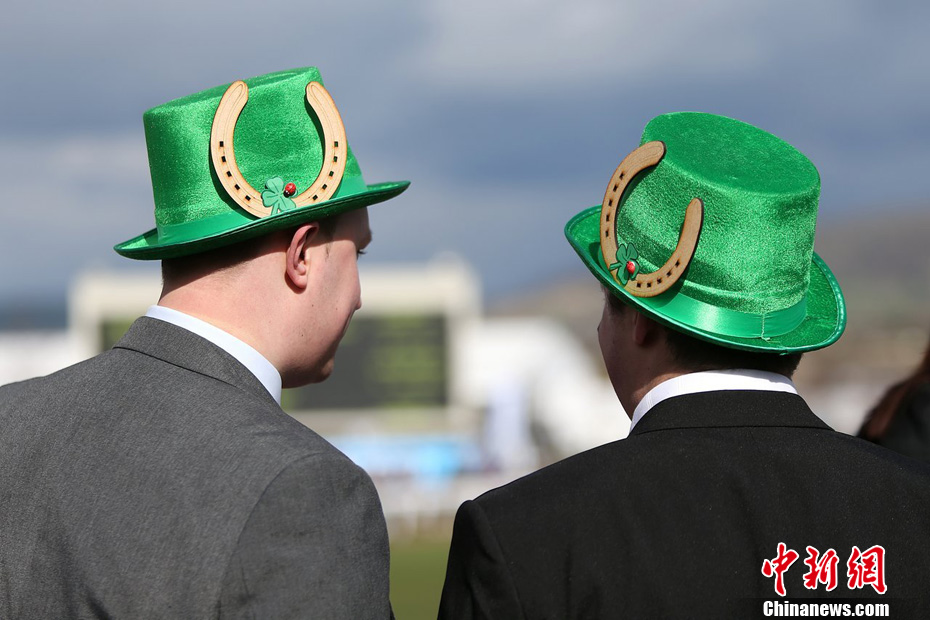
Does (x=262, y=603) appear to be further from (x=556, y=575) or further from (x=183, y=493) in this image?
(x=556, y=575)

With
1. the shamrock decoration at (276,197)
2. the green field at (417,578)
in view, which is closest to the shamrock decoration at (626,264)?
the shamrock decoration at (276,197)

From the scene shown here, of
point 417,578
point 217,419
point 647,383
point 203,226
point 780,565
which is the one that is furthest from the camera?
point 417,578

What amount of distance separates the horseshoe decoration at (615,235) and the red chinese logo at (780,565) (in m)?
0.46

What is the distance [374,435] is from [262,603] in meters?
22.6

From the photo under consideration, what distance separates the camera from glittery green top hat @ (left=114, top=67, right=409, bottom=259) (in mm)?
2150

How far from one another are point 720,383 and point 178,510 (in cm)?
91

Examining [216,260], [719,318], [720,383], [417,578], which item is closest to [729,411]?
[720,383]

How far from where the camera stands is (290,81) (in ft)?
7.35

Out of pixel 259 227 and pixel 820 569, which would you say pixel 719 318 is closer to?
pixel 820 569

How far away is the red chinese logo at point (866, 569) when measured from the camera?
1824 mm

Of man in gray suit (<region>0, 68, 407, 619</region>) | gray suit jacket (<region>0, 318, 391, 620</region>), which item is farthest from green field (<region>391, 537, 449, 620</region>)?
gray suit jacket (<region>0, 318, 391, 620</region>)

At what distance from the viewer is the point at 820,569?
1812 millimetres

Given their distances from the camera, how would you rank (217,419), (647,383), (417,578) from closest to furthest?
(217,419) → (647,383) → (417,578)

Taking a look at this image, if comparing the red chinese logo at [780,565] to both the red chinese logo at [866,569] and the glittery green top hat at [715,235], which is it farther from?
the glittery green top hat at [715,235]
